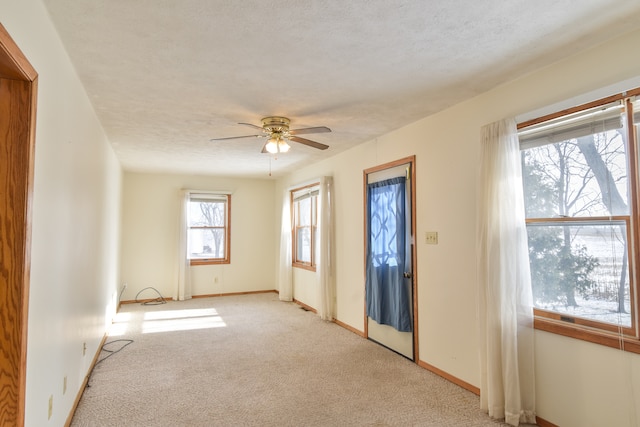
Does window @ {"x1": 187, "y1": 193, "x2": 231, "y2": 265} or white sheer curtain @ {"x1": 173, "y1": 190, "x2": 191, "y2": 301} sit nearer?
white sheer curtain @ {"x1": 173, "y1": 190, "x2": 191, "y2": 301}

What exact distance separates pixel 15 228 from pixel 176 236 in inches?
227

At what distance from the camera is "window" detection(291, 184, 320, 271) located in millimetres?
6254

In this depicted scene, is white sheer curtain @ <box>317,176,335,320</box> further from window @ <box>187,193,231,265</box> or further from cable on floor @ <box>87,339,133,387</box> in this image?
window @ <box>187,193,231,265</box>

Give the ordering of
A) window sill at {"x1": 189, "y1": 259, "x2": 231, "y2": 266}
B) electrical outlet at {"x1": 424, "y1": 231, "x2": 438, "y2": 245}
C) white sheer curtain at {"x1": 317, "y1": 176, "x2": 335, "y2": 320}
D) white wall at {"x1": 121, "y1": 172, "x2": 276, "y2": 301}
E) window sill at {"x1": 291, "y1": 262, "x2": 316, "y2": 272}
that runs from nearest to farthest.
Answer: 1. electrical outlet at {"x1": 424, "y1": 231, "x2": 438, "y2": 245}
2. white sheer curtain at {"x1": 317, "y1": 176, "x2": 335, "y2": 320}
3. window sill at {"x1": 291, "y1": 262, "x2": 316, "y2": 272}
4. white wall at {"x1": 121, "y1": 172, "x2": 276, "y2": 301}
5. window sill at {"x1": 189, "y1": 259, "x2": 231, "y2": 266}

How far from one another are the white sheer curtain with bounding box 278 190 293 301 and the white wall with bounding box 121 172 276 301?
1056mm

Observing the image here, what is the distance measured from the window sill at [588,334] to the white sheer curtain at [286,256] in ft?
15.7

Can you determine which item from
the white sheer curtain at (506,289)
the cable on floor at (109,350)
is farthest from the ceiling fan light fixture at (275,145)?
the cable on floor at (109,350)

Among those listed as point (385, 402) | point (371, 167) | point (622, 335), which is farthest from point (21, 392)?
point (371, 167)

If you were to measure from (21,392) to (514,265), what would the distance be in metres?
2.91

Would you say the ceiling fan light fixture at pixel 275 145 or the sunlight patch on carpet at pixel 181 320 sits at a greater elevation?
the ceiling fan light fixture at pixel 275 145

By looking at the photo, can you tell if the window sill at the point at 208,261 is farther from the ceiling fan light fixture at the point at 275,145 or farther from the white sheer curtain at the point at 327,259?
the ceiling fan light fixture at the point at 275,145

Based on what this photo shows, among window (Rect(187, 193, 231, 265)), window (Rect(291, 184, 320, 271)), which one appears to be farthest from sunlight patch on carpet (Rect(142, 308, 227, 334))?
window (Rect(291, 184, 320, 271))

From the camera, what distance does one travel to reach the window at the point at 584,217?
7.06ft

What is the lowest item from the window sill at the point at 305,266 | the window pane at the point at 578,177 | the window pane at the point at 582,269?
the window sill at the point at 305,266
